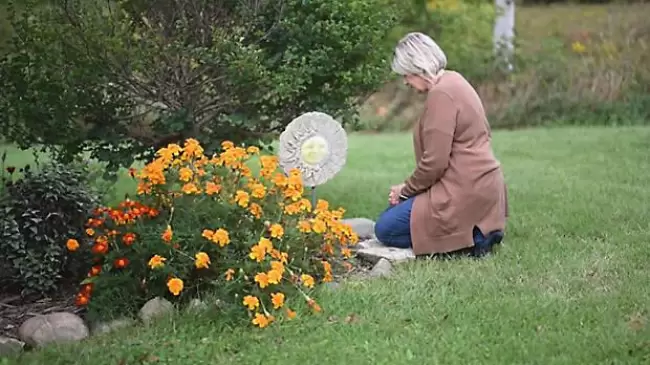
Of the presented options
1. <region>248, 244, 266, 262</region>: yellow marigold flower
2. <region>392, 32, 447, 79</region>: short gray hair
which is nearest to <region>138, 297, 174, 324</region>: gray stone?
<region>248, 244, 266, 262</region>: yellow marigold flower

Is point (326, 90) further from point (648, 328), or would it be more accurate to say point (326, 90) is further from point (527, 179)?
point (648, 328)

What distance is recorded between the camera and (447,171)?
5.48 m

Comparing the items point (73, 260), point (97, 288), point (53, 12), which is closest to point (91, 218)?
point (73, 260)

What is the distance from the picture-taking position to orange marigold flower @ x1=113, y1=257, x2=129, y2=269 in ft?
15.6

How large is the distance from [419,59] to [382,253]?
1.16m

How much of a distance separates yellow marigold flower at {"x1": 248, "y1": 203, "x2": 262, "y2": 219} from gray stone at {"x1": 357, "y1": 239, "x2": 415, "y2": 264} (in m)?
0.97

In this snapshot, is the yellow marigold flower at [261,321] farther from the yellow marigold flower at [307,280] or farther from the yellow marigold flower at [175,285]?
the yellow marigold flower at [175,285]

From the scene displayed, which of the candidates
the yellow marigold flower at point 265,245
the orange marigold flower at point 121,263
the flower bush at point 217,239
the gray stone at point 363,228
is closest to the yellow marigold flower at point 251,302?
the flower bush at point 217,239

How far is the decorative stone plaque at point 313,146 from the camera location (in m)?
5.64

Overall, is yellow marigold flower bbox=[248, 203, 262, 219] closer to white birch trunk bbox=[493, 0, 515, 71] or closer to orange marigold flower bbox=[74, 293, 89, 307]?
orange marigold flower bbox=[74, 293, 89, 307]

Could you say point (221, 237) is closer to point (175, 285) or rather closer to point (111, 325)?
point (175, 285)

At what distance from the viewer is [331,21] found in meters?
6.25

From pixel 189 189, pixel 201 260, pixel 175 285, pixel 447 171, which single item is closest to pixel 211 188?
pixel 189 189

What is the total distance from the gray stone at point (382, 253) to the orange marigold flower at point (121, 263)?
1463 mm
